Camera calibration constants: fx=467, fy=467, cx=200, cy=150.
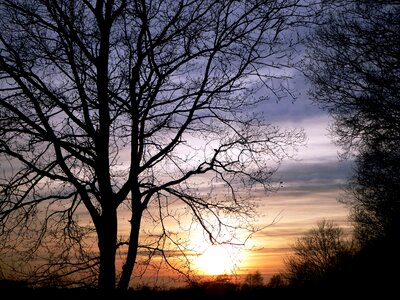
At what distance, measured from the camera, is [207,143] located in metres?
9.14

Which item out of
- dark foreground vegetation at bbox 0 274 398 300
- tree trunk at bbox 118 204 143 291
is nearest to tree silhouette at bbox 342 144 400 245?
dark foreground vegetation at bbox 0 274 398 300

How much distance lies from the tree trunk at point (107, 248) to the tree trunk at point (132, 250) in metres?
0.30

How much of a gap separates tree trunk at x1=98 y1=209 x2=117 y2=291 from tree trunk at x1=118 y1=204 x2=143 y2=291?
0.98 ft

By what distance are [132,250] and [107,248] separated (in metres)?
0.58

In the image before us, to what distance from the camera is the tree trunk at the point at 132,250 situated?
8.38 metres

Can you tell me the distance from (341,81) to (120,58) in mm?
7136

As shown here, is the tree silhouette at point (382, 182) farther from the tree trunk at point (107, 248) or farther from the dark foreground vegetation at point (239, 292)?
the tree trunk at point (107, 248)

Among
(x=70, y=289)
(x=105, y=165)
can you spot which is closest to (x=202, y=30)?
(x=105, y=165)

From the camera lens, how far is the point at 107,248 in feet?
26.7

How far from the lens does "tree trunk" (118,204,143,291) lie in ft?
27.5

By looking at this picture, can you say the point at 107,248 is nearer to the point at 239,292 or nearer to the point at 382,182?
the point at 239,292

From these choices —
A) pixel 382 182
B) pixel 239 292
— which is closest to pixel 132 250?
pixel 239 292

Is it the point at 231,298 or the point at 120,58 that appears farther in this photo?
the point at 231,298

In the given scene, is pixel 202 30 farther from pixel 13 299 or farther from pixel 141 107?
pixel 13 299
